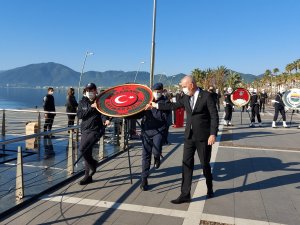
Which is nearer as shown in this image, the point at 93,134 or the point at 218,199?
the point at 218,199

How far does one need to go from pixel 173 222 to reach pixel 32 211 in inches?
79.2

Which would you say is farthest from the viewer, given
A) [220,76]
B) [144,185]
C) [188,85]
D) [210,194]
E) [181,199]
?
[220,76]

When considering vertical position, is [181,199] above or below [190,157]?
below

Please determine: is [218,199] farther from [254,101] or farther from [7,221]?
[254,101]

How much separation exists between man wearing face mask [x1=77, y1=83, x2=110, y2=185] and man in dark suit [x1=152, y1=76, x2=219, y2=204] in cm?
161

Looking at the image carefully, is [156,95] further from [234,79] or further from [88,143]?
[234,79]

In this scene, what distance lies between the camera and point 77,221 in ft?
14.2

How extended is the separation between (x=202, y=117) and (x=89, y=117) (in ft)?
7.03

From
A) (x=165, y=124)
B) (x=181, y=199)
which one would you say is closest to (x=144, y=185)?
(x=181, y=199)

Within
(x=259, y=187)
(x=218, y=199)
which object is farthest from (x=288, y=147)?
(x=218, y=199)

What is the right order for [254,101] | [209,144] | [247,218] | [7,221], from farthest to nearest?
[254,101], [209,144], [247,218], [7,221]

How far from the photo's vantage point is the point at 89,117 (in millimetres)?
5961

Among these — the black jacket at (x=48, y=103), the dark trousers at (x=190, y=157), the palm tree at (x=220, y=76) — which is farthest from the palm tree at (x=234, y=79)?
the dark trousers at (x=190, y=157)

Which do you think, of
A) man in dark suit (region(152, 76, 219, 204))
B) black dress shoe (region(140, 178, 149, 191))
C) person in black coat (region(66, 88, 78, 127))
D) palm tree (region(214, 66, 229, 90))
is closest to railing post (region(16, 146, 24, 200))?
black dress shoe (region(140, 178, 149, 191))
